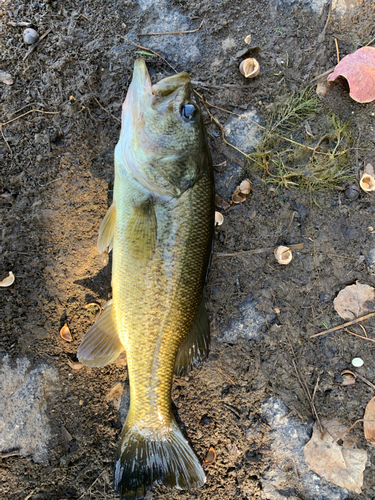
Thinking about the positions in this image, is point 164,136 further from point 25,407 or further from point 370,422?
point 370,422

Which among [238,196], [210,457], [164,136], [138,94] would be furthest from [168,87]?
[210,457]

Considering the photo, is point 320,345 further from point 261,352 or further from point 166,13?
point 166,13

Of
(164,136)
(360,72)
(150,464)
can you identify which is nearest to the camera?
(164,136)

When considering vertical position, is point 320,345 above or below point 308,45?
below

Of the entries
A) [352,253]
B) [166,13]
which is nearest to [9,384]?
[352,253]

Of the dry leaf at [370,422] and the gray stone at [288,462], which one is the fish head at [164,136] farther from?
the dry leaf at [370,422]

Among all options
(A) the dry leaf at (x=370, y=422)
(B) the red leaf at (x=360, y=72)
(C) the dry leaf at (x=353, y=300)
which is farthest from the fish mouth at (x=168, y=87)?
(A) the dry leaf at (x=370, y=422)
